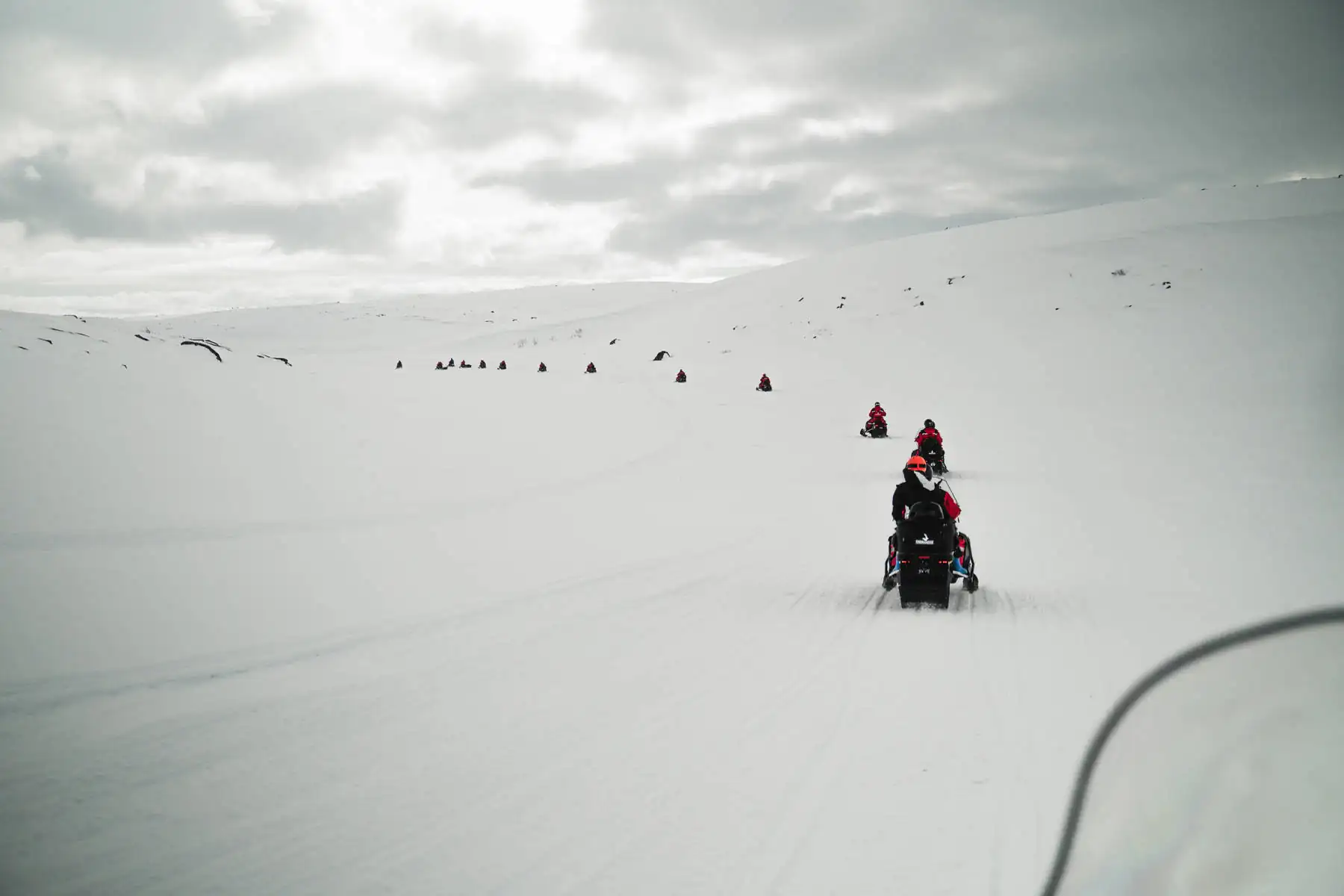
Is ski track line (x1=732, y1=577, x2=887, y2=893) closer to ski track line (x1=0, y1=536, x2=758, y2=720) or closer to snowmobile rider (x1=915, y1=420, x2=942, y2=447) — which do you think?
ski track line (x1=0, y1=536, x2=758, y2=720)

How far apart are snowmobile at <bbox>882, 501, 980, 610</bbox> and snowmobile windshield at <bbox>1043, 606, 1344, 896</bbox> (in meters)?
5.62

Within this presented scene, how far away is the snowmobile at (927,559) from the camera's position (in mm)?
8250

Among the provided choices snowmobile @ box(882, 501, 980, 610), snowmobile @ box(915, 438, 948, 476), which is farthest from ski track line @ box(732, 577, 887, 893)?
snowmobile @ box(915, 438, 948, 476)

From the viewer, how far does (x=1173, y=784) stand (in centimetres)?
222

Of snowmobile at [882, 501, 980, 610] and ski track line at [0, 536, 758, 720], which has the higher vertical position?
snowmobile at [882, 501, 980, 610]

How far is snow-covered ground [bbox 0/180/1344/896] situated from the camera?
3797 mm

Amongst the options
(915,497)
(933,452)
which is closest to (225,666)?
(915,497)

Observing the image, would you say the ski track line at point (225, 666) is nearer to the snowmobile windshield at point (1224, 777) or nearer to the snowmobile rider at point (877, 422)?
the snowmobile windshield at point (1224, 777)

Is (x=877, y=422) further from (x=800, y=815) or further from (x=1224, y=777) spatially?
(x=1224, y=777)

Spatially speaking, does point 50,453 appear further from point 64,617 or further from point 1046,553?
point 1046,553

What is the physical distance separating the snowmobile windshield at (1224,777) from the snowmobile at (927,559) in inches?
221

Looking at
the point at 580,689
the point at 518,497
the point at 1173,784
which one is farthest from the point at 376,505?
the point at 1173,784

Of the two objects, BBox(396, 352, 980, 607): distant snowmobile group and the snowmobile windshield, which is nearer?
the snowmobile windshield

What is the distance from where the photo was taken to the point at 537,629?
7.29m
